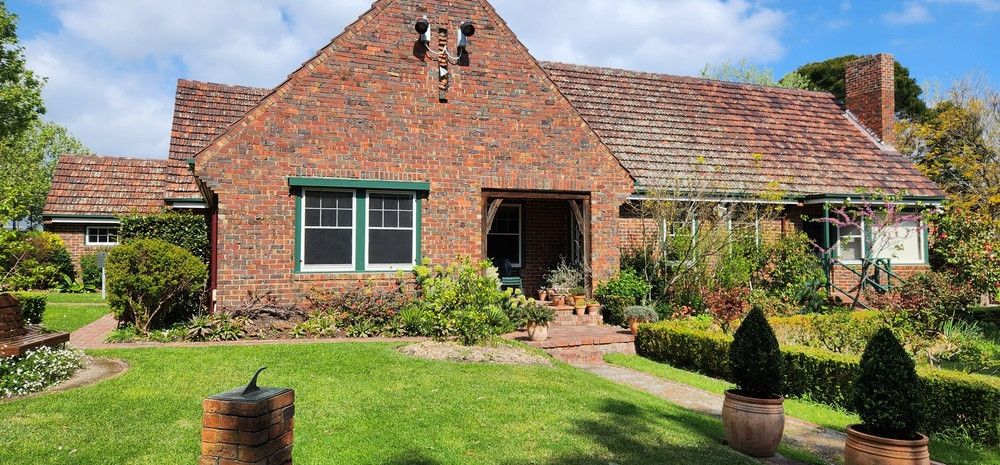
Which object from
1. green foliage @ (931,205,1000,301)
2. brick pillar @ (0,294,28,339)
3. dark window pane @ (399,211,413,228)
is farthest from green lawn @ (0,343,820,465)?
green foliage @ (931,205,1000,301)

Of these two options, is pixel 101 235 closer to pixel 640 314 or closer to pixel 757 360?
pixel 640 314

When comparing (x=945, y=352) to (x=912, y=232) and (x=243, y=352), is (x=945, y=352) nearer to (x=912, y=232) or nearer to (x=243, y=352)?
(x=912, y=232)

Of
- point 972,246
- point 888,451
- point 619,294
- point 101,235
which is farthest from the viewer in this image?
point 101,235

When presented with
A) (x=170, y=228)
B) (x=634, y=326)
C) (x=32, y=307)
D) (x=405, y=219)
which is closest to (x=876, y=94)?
(x=634, y=326)

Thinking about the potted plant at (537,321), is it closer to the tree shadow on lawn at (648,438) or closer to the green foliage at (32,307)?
the tree shadow on lawn at (648,438)

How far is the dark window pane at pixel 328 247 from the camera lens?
1302cm

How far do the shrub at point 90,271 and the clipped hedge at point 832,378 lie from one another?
21.2 metres

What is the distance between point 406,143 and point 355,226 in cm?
211

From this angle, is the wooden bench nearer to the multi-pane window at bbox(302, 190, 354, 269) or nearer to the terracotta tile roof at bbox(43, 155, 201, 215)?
the multi-pane window at bbox(302, 190, 354, 269)

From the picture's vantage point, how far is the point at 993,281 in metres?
13.8

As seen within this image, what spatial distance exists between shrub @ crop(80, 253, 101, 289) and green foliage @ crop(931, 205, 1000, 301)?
27.3m

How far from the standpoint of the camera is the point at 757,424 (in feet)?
20.8

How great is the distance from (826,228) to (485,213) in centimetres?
1023

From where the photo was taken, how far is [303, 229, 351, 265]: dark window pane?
1302 cm
